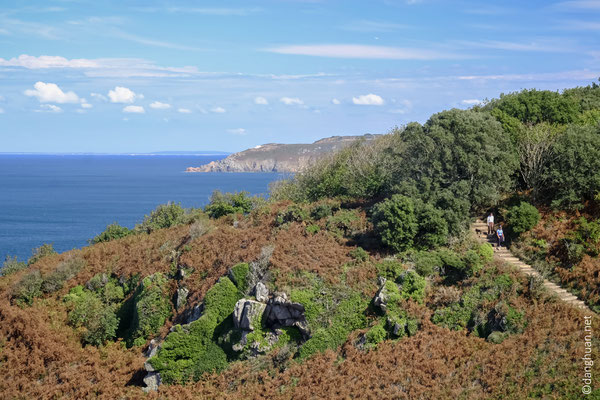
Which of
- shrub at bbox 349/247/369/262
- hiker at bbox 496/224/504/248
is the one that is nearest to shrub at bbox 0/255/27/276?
shrub at bbox 349/247/369/262

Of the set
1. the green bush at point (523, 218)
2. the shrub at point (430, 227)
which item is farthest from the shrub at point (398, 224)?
the green bush at point (523, 218)

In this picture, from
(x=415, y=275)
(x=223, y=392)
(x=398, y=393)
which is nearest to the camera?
(x=398, y=393)

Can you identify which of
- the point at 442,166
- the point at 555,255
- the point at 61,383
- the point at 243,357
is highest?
the point at 442,166

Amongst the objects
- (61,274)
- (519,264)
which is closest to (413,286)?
(519,264)

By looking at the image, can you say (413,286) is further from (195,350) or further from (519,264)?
(195,350)

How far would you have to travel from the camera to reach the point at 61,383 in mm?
30531

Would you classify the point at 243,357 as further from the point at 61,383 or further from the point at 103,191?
the point at 103,191

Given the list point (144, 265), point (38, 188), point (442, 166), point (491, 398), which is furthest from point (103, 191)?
point (491, 398)

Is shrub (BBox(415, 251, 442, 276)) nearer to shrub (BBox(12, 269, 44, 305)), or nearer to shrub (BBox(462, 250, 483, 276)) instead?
shrub (BBox(462, 250, 483, 276))

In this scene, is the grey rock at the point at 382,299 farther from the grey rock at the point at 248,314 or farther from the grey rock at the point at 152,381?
the grey rock at the point at 152,381

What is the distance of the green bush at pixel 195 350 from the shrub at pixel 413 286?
10.8 m

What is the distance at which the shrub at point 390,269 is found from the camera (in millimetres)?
30875

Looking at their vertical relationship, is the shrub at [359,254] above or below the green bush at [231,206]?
below

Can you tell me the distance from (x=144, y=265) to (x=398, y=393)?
24.7m
